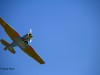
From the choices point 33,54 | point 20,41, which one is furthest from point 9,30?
point 33,54

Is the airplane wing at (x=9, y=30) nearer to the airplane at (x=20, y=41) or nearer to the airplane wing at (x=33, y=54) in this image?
the airplane at (x=20, y=41)

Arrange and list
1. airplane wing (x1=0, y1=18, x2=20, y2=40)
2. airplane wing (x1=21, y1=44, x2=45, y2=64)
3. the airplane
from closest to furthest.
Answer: the airplane → airplane wing (x1=0, y1=18, x2=20, y2=40) → airplane wing (x1=21, y1=44, x2=45, y2=64)

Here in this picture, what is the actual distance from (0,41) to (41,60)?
1146 cm

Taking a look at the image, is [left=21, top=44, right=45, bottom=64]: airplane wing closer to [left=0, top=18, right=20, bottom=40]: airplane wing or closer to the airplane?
the airplane

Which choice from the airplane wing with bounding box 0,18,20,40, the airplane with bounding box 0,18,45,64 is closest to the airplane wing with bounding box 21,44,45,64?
the airplane with bounding box 0,18,45,64

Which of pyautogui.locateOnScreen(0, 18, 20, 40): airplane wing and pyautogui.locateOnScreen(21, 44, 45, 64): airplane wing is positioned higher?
pyautogui.locateOnScreen(0, 18, 20, 40): airplane wing

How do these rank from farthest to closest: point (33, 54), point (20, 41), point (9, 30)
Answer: point (33, 54) < point (9, 30) < point (20, 41)

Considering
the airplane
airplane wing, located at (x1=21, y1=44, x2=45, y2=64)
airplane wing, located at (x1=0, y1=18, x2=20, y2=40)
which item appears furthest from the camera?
airplane wing, located at (x1=21, y1=44, x2=45, y2=64)

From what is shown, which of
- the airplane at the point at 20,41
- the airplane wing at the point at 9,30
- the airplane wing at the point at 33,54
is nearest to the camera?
the airplane at the point at 20,41

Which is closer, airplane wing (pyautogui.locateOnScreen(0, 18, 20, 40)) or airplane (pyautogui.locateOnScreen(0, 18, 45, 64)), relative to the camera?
airplane (pyautogui.locateOnScreen(0, 18, 45, 64))

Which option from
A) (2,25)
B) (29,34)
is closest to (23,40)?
(29,34)

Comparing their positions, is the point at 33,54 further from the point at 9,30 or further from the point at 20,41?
the point at 9,30

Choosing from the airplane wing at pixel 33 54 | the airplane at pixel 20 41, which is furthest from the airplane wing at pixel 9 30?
the airplane wing at pixel 33 54

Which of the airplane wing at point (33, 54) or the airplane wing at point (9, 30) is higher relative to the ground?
the airplane wing at point (9, 30)
